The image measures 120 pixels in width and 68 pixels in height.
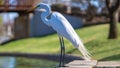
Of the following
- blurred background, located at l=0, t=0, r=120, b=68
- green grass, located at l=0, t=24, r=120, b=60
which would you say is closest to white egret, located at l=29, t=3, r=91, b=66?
green grass, located at l=0, t=24, r=120, b=60

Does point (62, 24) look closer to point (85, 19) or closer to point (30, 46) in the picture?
point (30, 46)

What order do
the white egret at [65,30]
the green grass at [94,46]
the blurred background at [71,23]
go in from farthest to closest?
the blurred background at [71,23]
the green grass at [94,46]
the white egret at [65,30]

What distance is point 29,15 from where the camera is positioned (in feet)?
145

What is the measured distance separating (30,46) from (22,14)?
35.8ft

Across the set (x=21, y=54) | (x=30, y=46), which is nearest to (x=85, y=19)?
(x=30, y=46)

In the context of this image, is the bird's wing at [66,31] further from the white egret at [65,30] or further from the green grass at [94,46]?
the green grass at [94,46]

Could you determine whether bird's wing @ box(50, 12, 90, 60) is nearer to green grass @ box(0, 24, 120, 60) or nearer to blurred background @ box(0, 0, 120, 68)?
green grass @ box(0, 24, 120, 60)

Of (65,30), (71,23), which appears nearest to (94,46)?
(65,30)

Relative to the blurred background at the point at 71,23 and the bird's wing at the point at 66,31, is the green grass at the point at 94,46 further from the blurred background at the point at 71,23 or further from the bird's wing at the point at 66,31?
the bird's wing at the point at 66,31

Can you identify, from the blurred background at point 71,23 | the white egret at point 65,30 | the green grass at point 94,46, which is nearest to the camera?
the white egret at point 65,30

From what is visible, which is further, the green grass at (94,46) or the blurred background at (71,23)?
the blurred background at (71,23)

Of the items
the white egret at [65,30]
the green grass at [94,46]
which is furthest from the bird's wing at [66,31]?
the green grass at [94,46]

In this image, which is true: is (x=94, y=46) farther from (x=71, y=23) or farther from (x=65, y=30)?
(x=71, y=23)

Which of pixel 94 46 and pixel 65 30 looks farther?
pixel 94 46
